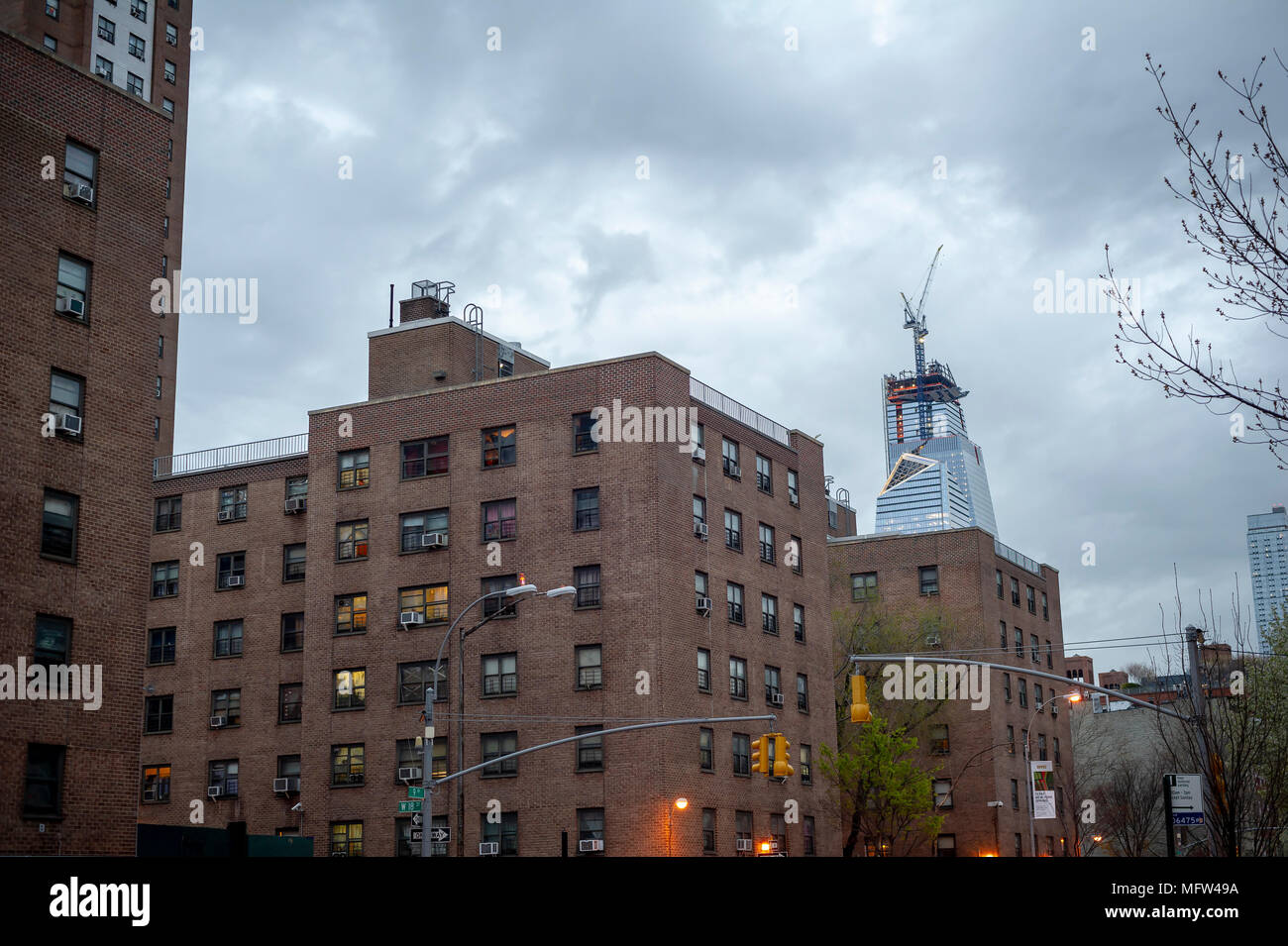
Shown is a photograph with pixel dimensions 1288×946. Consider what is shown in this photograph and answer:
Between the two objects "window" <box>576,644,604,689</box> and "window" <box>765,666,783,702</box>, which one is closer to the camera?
"window" <box>576,644,604,689</box>

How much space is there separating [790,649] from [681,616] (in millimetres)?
9577

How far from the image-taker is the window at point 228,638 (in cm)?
6500

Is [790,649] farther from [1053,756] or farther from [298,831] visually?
[1053,756]

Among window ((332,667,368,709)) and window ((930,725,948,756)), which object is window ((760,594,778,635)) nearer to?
window ((332,667,368,709))

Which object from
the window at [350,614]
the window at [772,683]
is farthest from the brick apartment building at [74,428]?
the window at [772,683]

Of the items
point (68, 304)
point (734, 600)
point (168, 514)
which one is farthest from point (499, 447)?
point (68, 304)

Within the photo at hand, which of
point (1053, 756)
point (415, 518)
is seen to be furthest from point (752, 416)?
point (1053, 756)

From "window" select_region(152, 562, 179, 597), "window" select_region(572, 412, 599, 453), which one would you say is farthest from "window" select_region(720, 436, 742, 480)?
"window" select_region(152, 562, 179, 597)

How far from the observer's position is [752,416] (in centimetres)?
6600

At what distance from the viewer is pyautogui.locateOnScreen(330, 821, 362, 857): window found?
193 feet

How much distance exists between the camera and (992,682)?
8112cm

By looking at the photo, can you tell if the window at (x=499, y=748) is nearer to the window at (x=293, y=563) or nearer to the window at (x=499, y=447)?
the window at (x=499, y=447)

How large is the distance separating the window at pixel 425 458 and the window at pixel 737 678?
1547cm

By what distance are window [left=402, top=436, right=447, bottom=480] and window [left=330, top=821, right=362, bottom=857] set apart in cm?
1536
